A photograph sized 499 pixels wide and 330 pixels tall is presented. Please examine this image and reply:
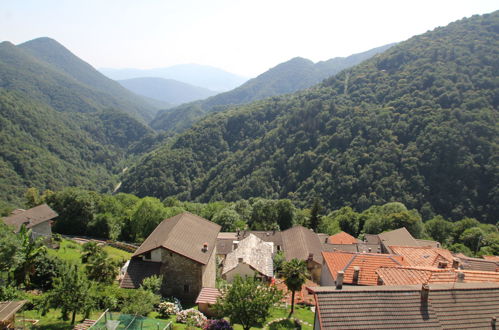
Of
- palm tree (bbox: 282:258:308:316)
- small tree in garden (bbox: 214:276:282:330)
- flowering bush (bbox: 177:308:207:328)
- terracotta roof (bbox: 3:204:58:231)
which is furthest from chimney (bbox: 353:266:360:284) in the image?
terracotta roof (bbox: 3:204:58:231)

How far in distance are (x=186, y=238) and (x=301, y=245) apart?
21.5 m

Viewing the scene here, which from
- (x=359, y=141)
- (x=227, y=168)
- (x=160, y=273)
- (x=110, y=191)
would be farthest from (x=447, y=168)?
(x=110, y=191)

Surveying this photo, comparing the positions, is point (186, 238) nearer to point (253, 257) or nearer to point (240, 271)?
point (240, 271)

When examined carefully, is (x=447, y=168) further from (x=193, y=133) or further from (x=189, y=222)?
(x=193, y=133)

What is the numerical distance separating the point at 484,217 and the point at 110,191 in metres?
157

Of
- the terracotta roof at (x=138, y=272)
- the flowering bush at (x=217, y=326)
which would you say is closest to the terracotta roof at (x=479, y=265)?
the flowering bush at (x=217, y=326)

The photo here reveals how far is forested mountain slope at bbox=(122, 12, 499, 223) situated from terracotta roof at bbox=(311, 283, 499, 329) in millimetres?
89542

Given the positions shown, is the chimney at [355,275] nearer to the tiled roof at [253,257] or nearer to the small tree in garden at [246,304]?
the small tree in garden at [246,304]

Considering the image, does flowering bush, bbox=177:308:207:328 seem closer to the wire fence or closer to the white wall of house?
the wire fence

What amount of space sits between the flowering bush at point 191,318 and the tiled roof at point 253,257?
43.3 ft

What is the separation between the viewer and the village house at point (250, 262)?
35.2 m

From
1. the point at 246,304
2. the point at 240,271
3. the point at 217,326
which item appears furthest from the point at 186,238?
the point at 246,304

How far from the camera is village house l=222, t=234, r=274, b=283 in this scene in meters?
35.2

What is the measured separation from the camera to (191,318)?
21484mm
